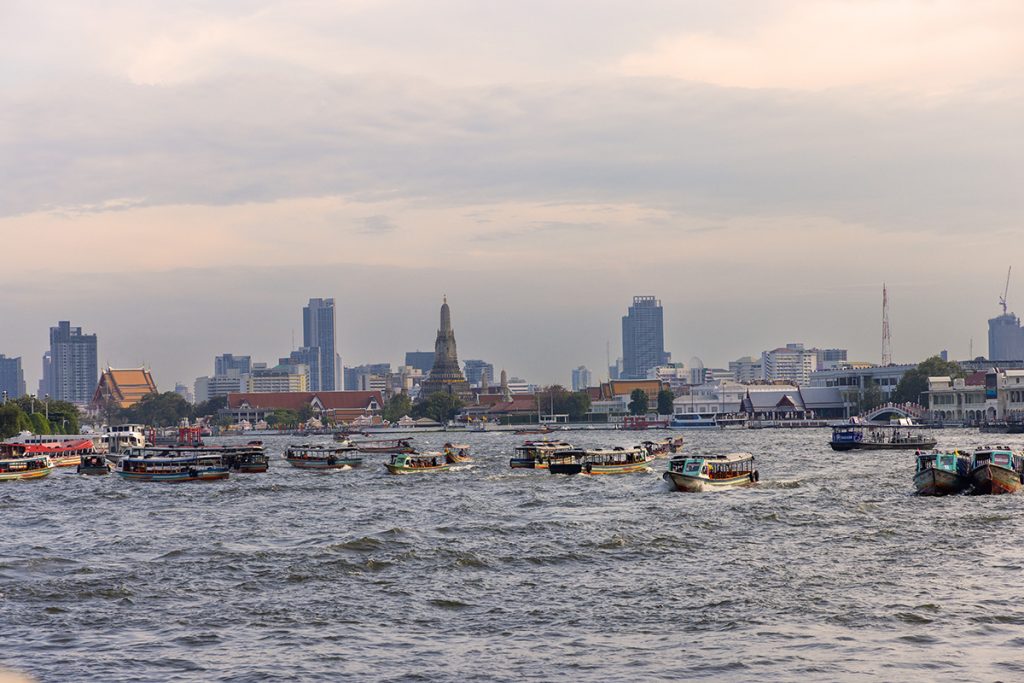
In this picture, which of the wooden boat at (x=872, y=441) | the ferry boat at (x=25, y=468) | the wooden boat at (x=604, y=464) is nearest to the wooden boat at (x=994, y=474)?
the wooden boat at (x=604, y=464)

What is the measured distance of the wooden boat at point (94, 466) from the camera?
104625 mm

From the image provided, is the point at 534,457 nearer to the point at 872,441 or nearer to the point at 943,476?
the point at 943,476

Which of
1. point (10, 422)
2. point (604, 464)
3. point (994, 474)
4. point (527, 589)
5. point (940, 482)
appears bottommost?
point (527, 589)

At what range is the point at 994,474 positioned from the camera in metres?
64.7

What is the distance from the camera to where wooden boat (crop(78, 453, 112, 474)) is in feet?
343

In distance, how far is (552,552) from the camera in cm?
4550

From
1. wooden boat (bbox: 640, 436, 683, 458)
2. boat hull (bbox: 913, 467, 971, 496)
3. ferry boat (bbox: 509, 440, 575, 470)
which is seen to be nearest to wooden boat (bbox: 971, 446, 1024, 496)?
boat hull (bbox: 913, 467, 971, 496)

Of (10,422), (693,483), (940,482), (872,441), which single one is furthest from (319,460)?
(940,482)

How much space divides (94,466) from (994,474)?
2668 inches

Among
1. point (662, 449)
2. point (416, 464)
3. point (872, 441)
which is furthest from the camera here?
point (872, 441)

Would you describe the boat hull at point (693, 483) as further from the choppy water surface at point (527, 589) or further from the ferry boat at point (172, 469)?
the ferry boat at point (172, 469)

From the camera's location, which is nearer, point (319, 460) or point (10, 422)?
point (319, 460)

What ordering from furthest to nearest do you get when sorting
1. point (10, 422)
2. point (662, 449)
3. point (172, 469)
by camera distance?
1. point (10, 422)
2. point (662, 449)
3. point (172, 469)

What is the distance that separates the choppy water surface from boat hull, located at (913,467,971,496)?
1058 mm
